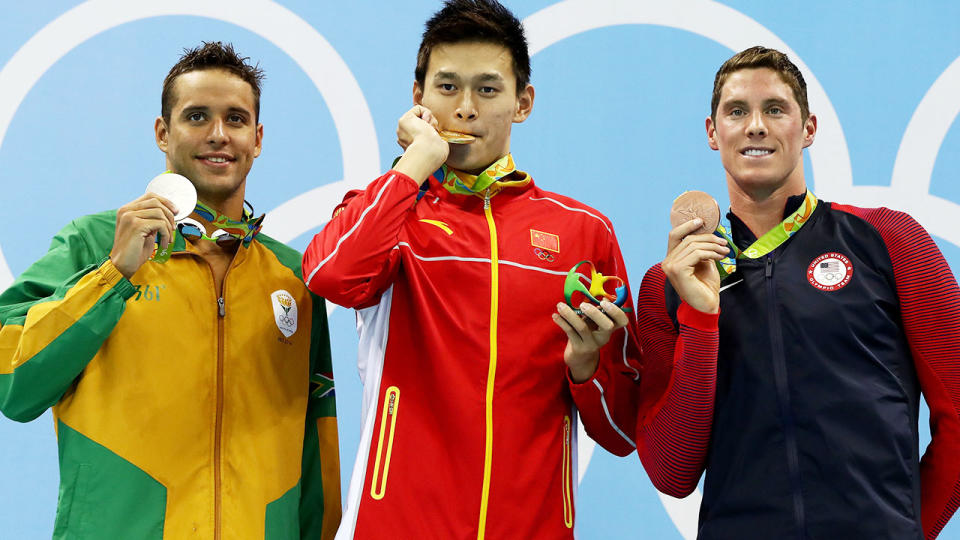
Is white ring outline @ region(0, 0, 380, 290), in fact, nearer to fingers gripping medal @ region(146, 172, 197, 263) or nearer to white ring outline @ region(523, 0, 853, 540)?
white ring outline @ region(523, 0, 853, 540)

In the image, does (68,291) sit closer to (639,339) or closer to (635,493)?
(639,339)

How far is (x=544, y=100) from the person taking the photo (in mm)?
3256

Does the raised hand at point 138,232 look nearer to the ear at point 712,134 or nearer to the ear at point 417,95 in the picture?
the ear at point 417,95

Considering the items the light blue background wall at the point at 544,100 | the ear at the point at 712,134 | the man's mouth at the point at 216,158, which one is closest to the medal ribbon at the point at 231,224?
the man's mouth at the point at 216,158

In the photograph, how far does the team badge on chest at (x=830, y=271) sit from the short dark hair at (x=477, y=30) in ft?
2.63

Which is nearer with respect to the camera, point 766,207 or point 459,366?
point 459,366

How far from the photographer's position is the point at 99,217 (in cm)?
224

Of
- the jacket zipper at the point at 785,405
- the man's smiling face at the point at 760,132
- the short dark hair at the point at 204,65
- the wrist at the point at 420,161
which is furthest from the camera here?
the short dark hair at the point at 204,65

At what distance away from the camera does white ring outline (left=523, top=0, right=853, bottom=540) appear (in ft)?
10.6

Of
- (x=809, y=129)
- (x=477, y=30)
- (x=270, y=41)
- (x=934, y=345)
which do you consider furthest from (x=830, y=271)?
(x=270, y=41)

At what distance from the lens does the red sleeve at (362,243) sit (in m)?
1.95

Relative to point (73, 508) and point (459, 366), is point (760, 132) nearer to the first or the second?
point (459, 366)

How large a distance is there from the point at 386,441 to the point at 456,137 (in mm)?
691

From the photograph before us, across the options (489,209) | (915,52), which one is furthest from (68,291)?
(915,52)
